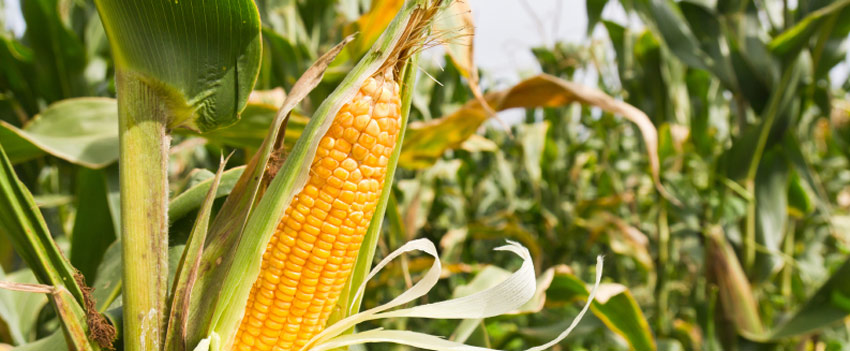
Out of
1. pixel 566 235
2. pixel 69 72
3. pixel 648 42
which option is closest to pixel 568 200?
pixel 566 235

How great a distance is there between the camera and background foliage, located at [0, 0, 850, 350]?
1.00 m

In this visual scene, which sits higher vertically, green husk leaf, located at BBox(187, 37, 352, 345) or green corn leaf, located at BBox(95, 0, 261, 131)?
green corn leaf, located at BBox(95, 0, 261, 131)

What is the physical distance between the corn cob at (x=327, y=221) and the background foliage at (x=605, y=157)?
0.57 feet

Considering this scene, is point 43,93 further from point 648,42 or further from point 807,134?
point 807,134

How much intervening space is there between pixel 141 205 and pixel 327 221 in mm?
159

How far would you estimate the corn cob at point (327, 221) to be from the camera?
1.80ft

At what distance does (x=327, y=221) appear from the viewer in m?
0.55

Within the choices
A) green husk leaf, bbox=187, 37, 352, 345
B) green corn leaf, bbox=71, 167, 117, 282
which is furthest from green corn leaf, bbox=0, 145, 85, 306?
green corn leaf, bbox=71, 167, 117, 282

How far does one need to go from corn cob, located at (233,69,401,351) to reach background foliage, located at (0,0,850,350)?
0.17m

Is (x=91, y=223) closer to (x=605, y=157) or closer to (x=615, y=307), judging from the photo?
(x=615, y=307)

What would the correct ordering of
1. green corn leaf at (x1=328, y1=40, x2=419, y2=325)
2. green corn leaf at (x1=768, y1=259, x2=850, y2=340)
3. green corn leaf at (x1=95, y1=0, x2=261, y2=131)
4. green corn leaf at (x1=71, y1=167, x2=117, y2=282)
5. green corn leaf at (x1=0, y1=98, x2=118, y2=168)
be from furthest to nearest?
green corn leaf at (x1=768, y1=259, x2=850, y2=340)
green corn leaf at (x1=71, y1=167, x2=117, y2=282)
green corn leaf at (x1=0, y1=98, x2=118, y2=168)
green corn leaf at (x1=328, y1=40, x2=419, y2=325)
green corn leaf at (x1=95, y1=0, x2=261, y2=131)

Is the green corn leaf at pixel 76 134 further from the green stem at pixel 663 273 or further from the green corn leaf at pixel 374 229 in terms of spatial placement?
the green stem at pixel 663 273

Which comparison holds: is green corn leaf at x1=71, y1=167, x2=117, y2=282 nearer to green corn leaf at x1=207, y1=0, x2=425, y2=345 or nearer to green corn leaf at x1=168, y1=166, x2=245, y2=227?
green corn leaf at x1=168, y1=166, x2=245, y2=227

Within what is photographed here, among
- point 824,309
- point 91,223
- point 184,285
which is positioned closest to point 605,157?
point 824,309
